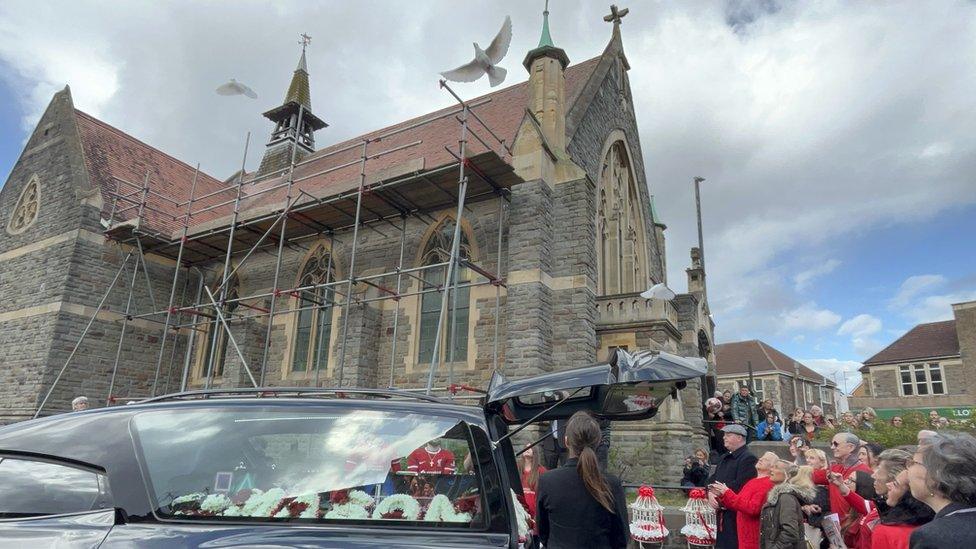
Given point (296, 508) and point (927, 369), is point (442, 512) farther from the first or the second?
point (927, 369)

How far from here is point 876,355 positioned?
1577 inches

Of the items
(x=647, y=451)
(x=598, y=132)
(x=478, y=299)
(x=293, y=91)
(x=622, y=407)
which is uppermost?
(x=293, y=91)

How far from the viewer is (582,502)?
3330 mm

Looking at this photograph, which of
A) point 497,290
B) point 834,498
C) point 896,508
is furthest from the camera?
point 497,290

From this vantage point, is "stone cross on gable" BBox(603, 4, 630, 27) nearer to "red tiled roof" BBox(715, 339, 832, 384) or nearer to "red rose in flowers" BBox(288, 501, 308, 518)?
"red rose in flowers" BBox(288, 501, 308, 518)

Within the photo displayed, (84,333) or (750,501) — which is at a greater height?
(84,333)

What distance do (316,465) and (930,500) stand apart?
8.48 feet

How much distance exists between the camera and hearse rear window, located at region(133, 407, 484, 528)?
2.20 meters

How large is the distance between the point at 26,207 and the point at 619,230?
18494 mm

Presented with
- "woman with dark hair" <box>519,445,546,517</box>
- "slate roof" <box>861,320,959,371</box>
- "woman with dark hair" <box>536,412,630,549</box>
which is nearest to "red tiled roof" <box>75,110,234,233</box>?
"woman with dark hair" <box>519,445,546,517</box>

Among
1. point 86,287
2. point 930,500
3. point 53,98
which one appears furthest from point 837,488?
point 53,98

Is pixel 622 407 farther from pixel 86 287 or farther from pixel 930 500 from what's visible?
pixel 86 287

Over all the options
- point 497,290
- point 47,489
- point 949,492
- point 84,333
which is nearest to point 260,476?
point 47,489

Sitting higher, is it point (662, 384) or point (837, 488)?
point (662, 384)
